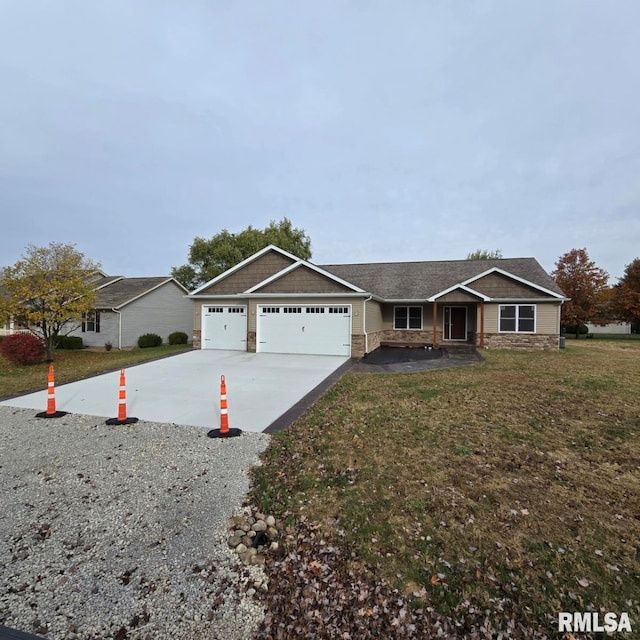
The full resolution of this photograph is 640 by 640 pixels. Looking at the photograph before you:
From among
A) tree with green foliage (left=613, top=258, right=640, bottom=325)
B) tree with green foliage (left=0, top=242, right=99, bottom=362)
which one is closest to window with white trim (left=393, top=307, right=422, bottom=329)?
tree with green foliage (left=0, top=242, right=99, bottom=362)

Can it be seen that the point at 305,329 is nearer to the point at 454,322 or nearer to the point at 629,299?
the point at 454,322

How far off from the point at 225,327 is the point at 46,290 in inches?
303

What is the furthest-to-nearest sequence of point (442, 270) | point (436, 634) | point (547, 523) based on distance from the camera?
point (442, 270), point (547, 523), point (436, 634)

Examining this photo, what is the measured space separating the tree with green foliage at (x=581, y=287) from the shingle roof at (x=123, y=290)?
3115 centimetres

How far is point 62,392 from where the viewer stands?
823cm

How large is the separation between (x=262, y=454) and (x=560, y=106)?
56.4 ft

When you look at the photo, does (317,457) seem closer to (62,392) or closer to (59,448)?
(59,448)

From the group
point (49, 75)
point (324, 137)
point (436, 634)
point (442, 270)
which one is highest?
point (324, 137)

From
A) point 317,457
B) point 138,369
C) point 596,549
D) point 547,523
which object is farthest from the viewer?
point 138,369

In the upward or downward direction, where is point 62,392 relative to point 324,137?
downward

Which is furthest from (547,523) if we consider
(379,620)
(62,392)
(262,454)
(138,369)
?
(138,369)
